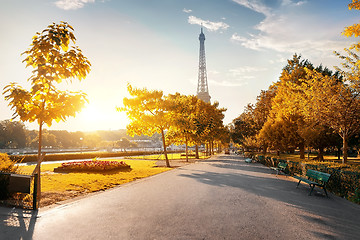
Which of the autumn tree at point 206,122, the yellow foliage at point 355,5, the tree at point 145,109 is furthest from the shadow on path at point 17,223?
the autumn tree at point 206,122

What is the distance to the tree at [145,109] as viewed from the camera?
22219mm

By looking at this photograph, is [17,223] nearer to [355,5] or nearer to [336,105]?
[355,5]

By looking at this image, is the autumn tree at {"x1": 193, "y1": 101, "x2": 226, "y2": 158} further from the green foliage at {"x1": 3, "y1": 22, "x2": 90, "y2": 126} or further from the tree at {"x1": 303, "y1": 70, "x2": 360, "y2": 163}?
the green foliage at {"x1": 3, "y1": 22, "x2": 90, "y2": 126}

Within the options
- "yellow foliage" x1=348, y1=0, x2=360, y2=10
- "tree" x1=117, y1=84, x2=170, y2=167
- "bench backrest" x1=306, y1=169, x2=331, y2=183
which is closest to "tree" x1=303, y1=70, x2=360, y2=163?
"bench backrest" x1=306, y1=169, x2=331, y2=183

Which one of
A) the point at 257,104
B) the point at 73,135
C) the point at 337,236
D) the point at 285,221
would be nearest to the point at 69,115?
the point at 285,221

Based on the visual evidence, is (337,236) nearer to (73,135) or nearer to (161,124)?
(161,124)

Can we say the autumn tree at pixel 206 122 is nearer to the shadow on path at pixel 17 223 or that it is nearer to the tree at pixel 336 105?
the tree at pixel 336 105

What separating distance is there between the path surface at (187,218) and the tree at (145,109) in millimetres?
13873

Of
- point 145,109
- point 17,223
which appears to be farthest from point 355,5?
point 145,109

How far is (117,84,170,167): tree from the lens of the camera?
72.9ft

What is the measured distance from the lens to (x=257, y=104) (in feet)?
138

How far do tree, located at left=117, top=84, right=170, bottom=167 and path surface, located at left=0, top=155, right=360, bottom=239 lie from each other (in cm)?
1387

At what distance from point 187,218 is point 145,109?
17.4 m

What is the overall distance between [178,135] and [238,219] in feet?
92.5
